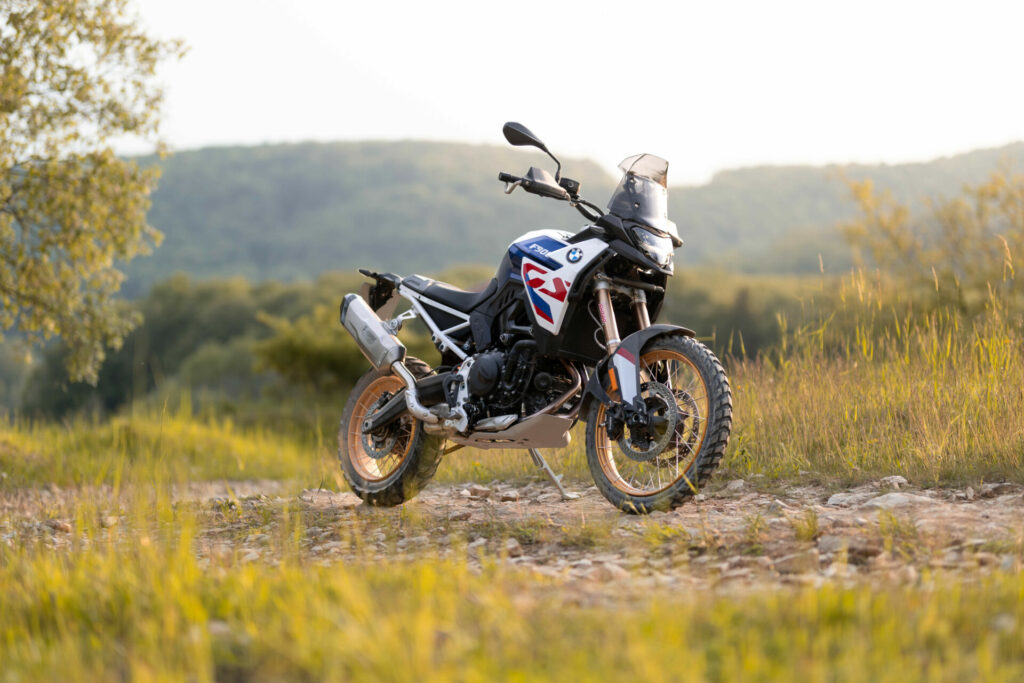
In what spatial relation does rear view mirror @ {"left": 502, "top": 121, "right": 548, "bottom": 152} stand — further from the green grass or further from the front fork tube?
the green grass

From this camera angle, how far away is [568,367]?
5.07 meters

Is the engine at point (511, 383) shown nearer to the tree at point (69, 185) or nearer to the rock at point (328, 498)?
the rock at point (328, 498)

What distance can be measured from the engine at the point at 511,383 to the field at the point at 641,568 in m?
0.61

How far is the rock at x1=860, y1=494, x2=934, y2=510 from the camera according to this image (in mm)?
4324

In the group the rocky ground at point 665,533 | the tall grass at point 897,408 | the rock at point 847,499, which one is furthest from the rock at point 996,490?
the rock at point 847,499

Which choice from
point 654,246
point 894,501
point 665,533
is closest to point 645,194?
point 654,246

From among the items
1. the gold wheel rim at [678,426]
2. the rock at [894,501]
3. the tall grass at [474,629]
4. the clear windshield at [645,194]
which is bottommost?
the rock at [894,501]

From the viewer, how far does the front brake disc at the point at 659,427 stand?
4344 mm

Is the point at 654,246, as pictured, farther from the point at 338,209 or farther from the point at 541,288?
the point at 338,209

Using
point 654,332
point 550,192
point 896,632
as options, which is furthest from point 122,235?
point 896,632

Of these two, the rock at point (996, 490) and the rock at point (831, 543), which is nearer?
the rock at point (831, 543)

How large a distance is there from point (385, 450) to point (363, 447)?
0.80 ft

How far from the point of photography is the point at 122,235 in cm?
1167

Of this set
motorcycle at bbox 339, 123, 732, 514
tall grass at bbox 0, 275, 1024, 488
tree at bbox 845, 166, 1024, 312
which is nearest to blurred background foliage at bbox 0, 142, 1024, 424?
tree at bbox 845, 166, 1024, 312
